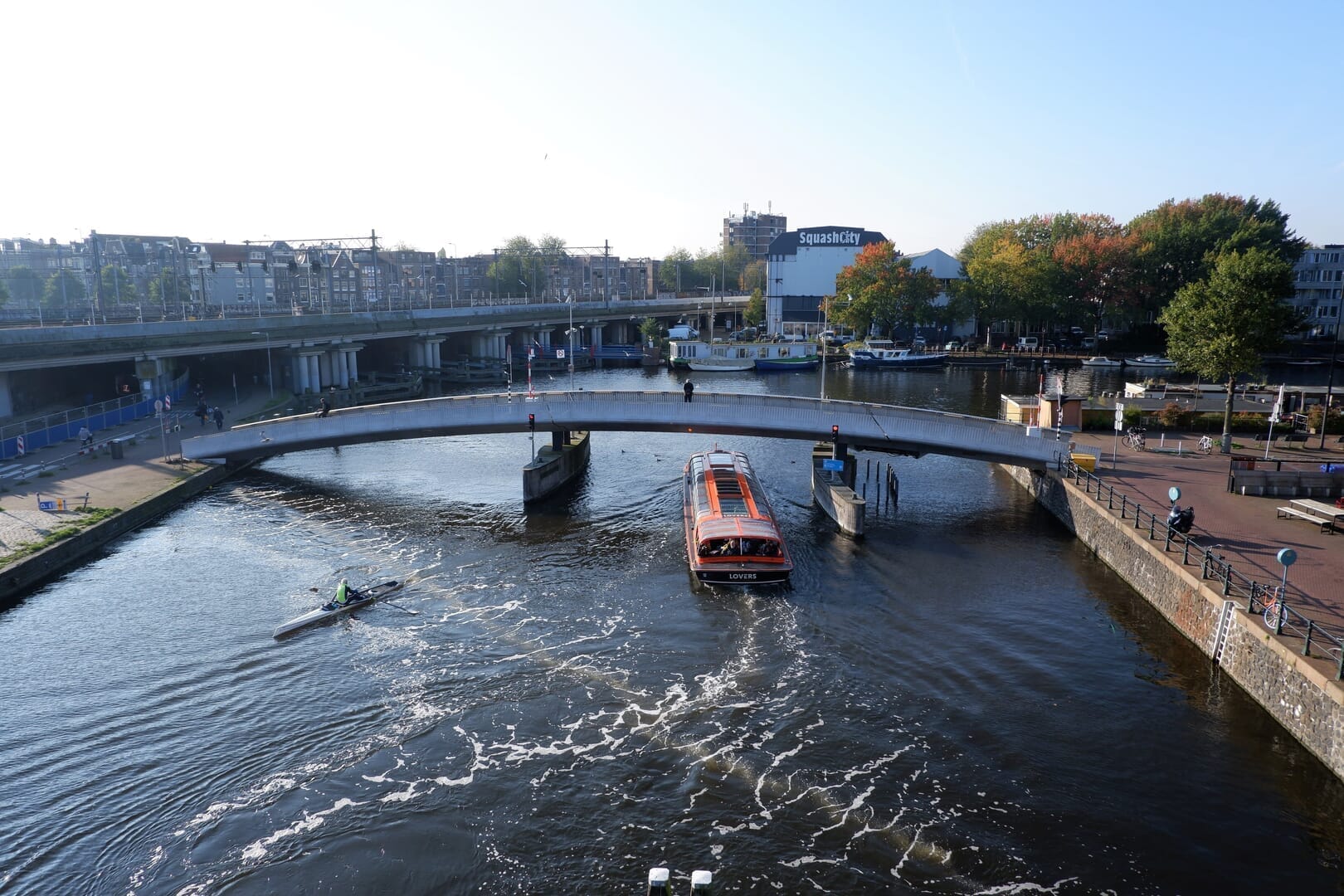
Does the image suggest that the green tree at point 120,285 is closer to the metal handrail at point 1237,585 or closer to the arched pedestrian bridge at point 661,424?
the arched pedestrian bridge at point 661,424

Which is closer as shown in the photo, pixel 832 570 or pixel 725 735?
pixel 725 735

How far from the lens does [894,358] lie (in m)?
111

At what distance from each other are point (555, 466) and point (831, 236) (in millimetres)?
100400

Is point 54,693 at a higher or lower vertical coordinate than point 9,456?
lower

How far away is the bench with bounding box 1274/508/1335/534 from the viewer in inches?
1239

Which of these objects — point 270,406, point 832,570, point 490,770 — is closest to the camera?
point 490,770

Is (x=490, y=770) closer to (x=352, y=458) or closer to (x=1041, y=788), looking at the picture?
(x=1041, y=788)

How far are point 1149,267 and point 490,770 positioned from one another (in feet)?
378

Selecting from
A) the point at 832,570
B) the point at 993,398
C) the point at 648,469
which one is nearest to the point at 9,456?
the point at 648,469

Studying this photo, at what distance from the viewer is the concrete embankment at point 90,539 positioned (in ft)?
102

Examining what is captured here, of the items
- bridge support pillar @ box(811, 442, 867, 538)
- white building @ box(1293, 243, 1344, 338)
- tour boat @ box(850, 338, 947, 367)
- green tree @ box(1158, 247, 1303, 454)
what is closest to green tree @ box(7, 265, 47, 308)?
tour boat @ box(850, 338, 947, 367)

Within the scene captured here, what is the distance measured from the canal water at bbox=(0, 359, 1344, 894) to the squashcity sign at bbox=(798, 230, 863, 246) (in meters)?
104

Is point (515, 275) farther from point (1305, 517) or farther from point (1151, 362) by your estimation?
point (1305, 517)

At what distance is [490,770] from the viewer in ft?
68.8
